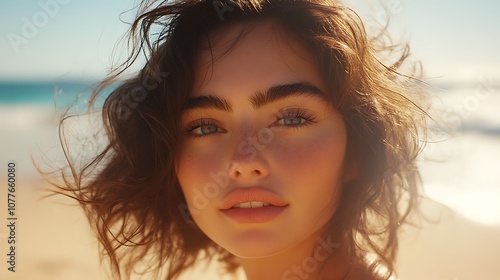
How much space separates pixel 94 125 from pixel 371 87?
5.17ft

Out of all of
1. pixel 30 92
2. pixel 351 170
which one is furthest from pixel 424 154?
pixel 30 92

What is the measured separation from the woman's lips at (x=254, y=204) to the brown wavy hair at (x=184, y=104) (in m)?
0.42

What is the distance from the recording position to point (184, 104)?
2.79 m

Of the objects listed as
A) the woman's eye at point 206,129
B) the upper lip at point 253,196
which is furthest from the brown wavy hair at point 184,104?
the upper lip at point 253,196

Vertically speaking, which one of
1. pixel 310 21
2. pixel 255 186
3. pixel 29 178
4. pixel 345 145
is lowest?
pixel 255 186

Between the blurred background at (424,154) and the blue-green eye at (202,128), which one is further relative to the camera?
the blurred background at (424,154)

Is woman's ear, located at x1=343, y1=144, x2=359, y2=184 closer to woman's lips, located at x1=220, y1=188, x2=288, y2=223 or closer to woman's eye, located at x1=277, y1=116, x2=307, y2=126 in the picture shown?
woman's eye, located at x1=277, y1=116, x2=307, y2=126

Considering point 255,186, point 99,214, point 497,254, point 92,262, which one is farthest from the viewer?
point 92,262

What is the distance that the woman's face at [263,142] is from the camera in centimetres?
257

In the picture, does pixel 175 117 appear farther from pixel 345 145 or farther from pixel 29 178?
pixel 29 178

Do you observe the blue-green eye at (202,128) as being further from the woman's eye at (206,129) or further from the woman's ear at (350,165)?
the woman's ear at (350,165)

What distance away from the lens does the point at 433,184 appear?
23.0 ft

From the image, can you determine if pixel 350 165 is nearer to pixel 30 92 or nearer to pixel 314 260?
pixel 314 260

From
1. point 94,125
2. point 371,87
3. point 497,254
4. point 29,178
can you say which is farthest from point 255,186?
point 29,178
